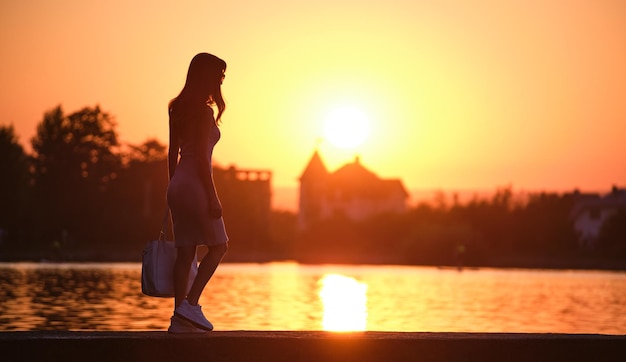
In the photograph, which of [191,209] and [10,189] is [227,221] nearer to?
[10,189]

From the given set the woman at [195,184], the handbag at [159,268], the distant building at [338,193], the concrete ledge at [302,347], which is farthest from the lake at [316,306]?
the distant building at [338,193]

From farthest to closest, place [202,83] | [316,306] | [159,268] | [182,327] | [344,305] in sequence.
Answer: [344,305]
[316,306]
[159,268]
[202,83]
[182,327]

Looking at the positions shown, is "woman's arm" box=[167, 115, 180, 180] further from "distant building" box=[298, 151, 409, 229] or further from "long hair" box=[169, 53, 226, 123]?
"distant building" box=[298, 151, 409, 229]

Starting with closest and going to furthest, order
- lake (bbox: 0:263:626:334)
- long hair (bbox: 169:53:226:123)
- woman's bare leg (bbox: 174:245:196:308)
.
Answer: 1. long hair (bbox: 169:53:226:123)
2. woman's bare leg (bbox: 174:245:196:308)
3. lake (bbox: 0:263:626:334)

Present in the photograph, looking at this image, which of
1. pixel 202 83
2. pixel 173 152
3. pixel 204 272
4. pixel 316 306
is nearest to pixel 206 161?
pixel 173 152

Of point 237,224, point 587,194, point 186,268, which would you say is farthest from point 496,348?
point 587,194

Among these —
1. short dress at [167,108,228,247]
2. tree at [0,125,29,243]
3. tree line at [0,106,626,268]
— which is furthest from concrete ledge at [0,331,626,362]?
tree at [0,125,29,243]

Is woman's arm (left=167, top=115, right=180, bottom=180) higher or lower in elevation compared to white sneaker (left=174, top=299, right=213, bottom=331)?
higher

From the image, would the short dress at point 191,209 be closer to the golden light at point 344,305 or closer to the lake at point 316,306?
the lake at point 316,306

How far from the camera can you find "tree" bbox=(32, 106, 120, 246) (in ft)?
315

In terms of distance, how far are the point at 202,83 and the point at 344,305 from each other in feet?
81.7

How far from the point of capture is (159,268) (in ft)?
34.8

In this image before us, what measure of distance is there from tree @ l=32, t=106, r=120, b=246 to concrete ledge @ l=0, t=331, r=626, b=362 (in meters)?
85.5

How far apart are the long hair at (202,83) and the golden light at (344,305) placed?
1468 cm
